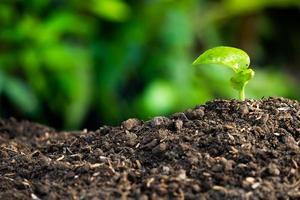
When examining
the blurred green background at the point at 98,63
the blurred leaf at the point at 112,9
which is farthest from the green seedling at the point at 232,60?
the blurred leaf at the point at 112,9

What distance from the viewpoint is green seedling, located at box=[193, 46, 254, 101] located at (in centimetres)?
206

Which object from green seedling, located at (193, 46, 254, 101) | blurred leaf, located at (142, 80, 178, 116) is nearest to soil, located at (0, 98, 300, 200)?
green seedling, located at (193, 46, 254, 101)

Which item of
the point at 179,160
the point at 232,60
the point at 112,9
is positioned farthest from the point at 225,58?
the point at 112,9

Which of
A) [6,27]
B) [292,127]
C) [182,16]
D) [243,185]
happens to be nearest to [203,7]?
[182,16]

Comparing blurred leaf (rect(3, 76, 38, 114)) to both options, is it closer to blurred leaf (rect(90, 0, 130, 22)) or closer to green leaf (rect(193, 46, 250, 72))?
blurred leaf (rect(90, 0, 130, 22))

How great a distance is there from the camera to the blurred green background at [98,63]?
4543mm

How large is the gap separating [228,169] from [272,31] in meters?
4.24

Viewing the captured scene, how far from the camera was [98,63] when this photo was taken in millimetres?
4770

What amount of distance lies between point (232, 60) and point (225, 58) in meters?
0.03

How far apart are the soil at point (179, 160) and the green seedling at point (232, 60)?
7cm

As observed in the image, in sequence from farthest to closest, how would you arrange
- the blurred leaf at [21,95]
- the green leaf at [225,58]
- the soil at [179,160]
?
the blurred leaf at [21,95]
the green leaf at [225,58]
the soil at [179,160]

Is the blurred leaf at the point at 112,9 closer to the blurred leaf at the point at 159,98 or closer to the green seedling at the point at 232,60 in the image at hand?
the blurred leaf at the point at 159,98

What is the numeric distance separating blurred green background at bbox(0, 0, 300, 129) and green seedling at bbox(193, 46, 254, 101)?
7.95ft

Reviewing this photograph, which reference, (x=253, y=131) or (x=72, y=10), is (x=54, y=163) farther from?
(x=72, y=10)
